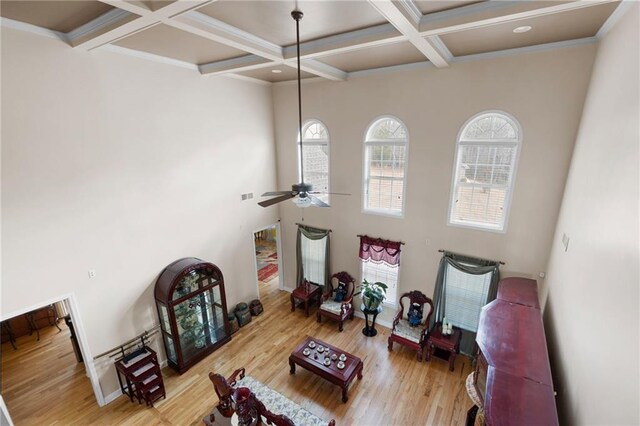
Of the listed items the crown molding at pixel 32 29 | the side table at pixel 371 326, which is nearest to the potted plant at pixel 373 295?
the side table at pixel 371 326

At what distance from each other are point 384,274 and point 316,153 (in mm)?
3131

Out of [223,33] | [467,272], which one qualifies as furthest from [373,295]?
[223,33]

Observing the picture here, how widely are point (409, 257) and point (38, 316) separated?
8.43 metres

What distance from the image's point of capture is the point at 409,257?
5.95 meters

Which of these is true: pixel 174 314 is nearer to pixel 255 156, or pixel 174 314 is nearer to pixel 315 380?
pixel 315 380

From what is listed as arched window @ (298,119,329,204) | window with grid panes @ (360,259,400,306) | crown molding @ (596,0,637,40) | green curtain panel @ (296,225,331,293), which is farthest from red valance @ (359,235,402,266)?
crown molding @ (596,0,637,40)

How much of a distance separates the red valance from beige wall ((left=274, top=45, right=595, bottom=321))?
16 cm

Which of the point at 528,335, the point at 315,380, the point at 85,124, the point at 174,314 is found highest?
the point at 85,124

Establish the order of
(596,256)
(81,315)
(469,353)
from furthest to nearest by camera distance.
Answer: (469,353), (81,315), (596,256)

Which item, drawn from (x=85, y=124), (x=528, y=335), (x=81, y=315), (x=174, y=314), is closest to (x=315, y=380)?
(x=174, y=314)

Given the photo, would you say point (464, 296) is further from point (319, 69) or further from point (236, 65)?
point (236, 65)

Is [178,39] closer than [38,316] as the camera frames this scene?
Yes

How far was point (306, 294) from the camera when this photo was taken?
6.98 meters

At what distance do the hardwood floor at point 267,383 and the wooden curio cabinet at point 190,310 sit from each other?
0.26 m
